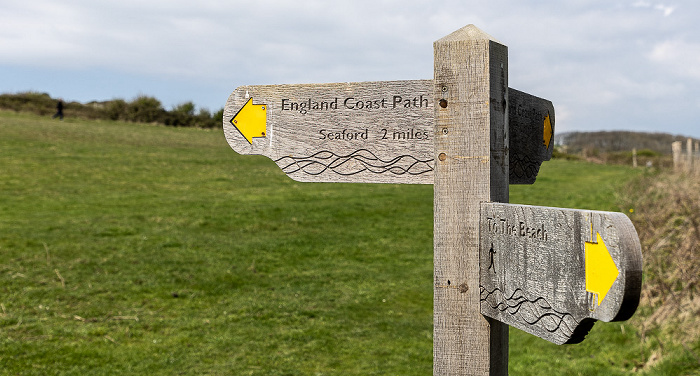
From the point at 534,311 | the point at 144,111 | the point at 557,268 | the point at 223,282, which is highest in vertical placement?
the point at 144,111

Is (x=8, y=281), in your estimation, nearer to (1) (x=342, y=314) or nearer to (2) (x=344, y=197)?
(1) (x=342, y=314)

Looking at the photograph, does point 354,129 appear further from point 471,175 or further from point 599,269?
point 599,269

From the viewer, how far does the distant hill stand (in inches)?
1737

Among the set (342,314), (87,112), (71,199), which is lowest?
(342,314)

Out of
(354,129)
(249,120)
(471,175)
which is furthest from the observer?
(249,120)

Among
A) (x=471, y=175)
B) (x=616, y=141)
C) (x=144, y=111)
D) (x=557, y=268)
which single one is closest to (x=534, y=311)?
(x=557, y=268)

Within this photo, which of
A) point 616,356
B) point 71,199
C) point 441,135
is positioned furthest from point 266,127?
point 71,199

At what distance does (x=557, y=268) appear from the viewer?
1.61 m

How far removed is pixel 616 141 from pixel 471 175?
48936 mm

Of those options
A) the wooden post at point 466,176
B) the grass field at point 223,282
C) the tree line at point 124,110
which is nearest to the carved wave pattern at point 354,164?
the wooden post at point 466,176

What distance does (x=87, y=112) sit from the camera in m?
36.0

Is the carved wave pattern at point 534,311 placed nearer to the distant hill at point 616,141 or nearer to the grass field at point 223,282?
the grass field at point 223,282

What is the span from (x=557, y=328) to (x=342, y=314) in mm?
5399

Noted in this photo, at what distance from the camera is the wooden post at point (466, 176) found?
193cm
